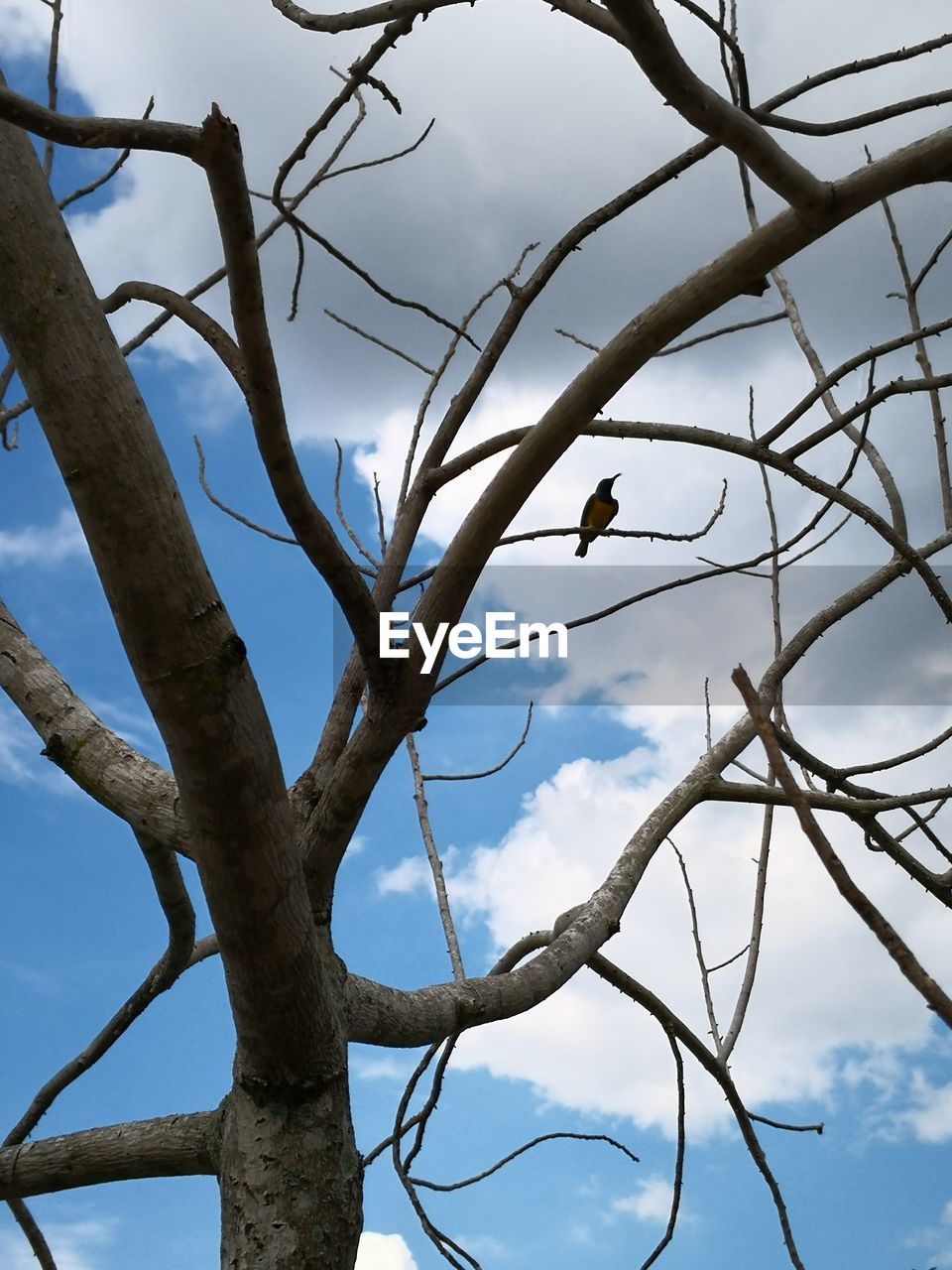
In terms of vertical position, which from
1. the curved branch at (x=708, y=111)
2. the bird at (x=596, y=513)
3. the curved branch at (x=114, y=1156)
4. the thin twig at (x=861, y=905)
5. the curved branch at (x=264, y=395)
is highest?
the bird at (x=596, y=513)

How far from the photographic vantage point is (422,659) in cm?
198

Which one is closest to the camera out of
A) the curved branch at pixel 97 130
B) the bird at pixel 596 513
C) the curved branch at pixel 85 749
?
the curved branch at pixel 97 130

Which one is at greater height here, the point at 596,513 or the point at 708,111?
the point at 596,513

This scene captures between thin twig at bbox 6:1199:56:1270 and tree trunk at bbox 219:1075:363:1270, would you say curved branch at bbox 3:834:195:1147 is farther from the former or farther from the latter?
tree trunk at bbox 219:1075:363:1270

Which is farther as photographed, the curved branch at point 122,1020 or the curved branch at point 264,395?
the curved branch at point 122,1020

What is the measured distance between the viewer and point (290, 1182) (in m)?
1.84

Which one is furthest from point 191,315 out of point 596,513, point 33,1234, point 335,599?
point 596,513

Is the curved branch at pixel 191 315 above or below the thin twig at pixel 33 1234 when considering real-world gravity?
above

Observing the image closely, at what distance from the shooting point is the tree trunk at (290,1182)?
70.5 inches

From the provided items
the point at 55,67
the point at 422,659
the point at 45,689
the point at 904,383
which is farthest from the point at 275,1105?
the point at 55,67

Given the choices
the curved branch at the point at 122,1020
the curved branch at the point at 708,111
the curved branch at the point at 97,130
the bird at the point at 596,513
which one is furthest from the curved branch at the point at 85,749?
the bird at the point at 596,513

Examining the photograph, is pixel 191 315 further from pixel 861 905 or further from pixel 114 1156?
pixel 861 905

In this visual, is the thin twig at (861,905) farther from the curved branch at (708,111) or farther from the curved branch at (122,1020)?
the curved branch at (122,1020)

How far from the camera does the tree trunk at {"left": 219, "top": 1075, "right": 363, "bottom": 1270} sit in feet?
5.87
